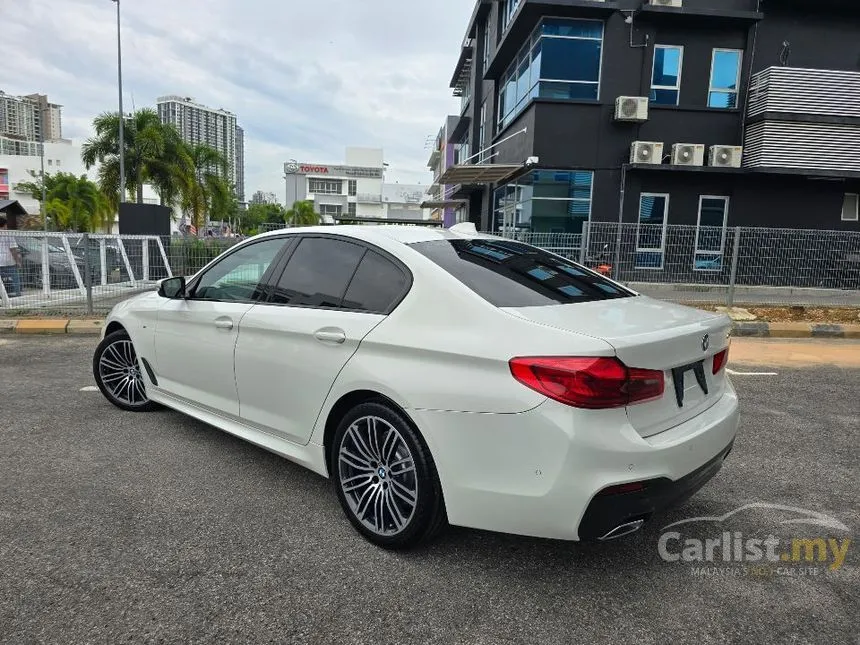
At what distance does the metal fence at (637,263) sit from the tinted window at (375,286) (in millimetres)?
9191

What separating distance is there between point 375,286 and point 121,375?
2999 mm

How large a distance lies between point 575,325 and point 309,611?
1.59 meters

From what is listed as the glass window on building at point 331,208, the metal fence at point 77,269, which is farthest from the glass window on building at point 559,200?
the glass window on building at point 331,208

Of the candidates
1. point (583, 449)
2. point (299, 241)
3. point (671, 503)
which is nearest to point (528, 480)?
point (583, 449)

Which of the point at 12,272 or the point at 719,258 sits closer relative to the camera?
the point at 12,272

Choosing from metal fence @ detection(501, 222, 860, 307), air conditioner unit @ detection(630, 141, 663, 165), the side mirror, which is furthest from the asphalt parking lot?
air conditioner unit @ detection(630, 141, 663, 165)

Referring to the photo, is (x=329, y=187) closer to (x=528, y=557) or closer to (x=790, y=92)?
(x=790, y=92)

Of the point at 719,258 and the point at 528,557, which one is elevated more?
the point at 719,258

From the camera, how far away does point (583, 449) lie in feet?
7.13

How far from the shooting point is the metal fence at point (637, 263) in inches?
420

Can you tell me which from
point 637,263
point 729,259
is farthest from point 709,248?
point 637,263

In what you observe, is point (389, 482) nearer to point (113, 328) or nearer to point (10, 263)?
point (113, 328)

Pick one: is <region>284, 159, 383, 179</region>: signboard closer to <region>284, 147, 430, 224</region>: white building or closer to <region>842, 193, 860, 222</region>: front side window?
<region>284, 147, 430, 224</region>: white building

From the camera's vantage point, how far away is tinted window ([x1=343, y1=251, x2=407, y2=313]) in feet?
9.39
